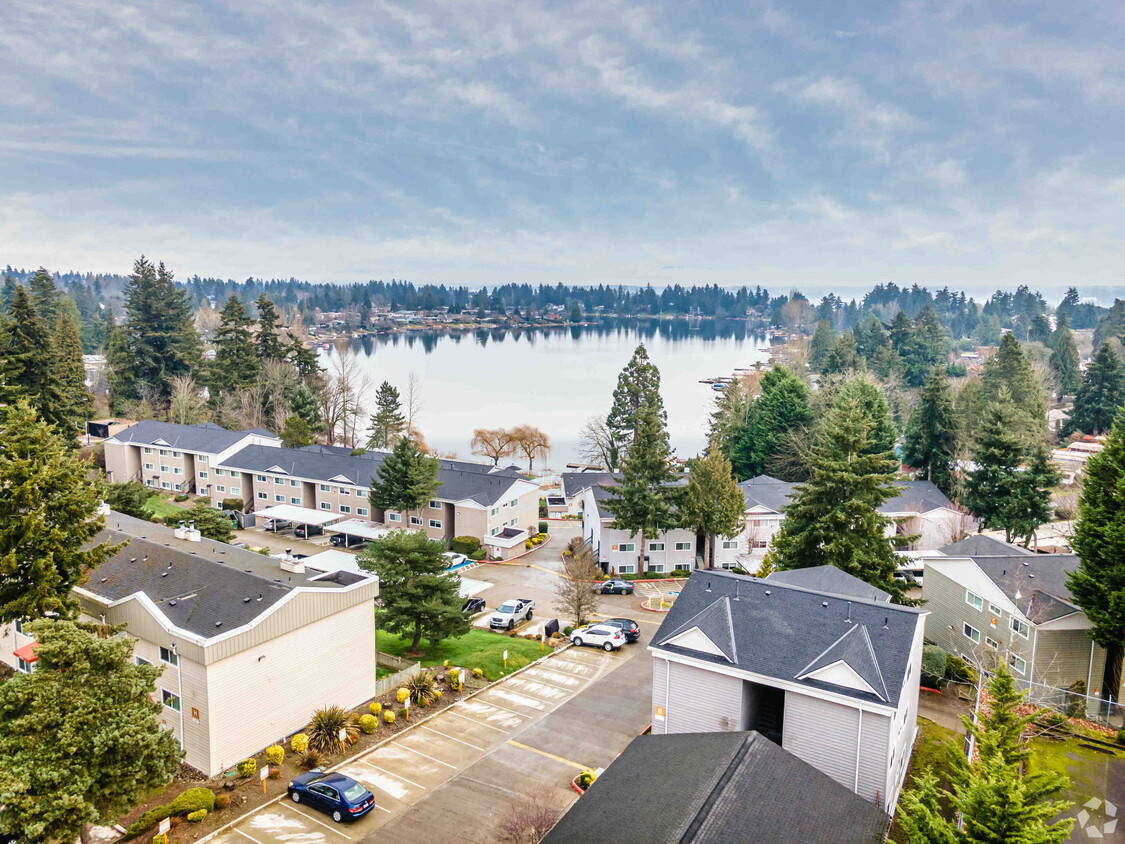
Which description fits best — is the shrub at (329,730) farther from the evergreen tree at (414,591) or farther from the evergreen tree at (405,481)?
the evergreen tree at (405,481)

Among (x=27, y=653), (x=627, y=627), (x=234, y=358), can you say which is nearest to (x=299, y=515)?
(x=27, y=653)

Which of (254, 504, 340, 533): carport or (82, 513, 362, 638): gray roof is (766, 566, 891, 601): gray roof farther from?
(254, 504, 340, 533): carport

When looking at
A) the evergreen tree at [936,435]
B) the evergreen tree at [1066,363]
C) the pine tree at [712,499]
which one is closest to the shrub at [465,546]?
the pine tree at [712,499]

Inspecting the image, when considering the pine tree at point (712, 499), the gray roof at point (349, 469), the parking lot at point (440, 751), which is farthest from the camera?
the gray roof at point (349, 469)

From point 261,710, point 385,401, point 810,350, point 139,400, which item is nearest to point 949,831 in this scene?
point 261,710

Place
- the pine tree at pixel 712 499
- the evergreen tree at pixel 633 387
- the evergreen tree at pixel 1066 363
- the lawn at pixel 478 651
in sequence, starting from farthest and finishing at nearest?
the evergreen tree at pixel 1066 363
the evergreen tree at pixel 633 387
the pine tree at pixel 712 499
the lawn at pixel 478 651

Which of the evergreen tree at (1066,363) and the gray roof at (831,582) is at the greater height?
the evergreen tree at (1066,363)
